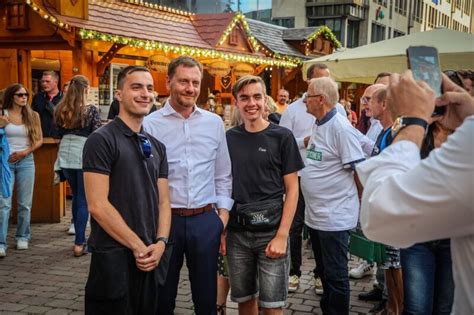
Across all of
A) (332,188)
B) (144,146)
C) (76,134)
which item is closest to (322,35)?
(76,134)

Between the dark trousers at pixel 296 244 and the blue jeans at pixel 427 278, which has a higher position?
the blue jeans at pixel 427 278

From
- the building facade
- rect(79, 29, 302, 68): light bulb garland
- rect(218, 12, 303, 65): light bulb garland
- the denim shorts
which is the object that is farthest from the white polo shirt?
the building facade

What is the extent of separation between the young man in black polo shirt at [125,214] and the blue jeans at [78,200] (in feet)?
10.9

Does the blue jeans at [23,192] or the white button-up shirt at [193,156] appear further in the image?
the blue jeans at [23,192]

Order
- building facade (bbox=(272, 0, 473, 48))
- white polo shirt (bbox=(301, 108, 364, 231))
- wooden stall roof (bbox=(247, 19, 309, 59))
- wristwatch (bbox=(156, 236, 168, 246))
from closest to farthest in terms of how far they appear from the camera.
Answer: wristwatch (bbox=(156, 236, 168, 246))
white polo shirt (bbox=(301, 108, 364, 231))
wooden stall roof (bbox=(247, 19, 309, 59))
building facade (bbox=(272, 0, 473, 48))

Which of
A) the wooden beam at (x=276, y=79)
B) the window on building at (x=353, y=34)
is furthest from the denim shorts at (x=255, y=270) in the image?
the window on building at (x=353, y=34)

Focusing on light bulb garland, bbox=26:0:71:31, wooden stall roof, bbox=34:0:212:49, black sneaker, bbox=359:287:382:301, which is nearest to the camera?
black sneaker, bbox=359:287:382:301

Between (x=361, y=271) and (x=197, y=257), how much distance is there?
2.80 meters

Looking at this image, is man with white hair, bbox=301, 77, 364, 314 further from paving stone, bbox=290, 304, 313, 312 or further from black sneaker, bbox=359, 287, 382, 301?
black sneaker, bbox=359, 287, 382, 301

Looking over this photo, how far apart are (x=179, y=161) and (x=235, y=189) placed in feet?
1.64

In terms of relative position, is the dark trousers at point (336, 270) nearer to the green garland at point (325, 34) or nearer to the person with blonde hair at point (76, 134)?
the person with blonde hair at point (76, 134)

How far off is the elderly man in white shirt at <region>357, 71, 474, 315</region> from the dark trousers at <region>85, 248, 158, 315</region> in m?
1.76

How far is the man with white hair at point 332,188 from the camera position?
3.87 m

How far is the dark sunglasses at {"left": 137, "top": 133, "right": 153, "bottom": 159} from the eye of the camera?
2.93 m
